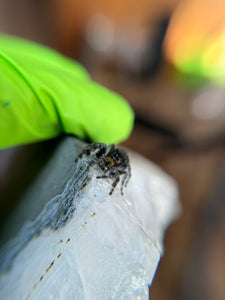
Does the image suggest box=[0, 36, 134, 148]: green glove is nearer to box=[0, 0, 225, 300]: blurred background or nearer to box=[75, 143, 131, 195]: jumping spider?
box=[75, 143, 131, 195]: jumping spider

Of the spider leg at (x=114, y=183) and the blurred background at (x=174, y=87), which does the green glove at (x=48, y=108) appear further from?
the blurred background at (x=174, y=87)

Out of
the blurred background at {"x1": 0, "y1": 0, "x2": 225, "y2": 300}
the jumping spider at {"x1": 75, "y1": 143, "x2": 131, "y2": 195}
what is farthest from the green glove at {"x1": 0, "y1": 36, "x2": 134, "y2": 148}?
the blurred background at {"x1": 0, "y1": 0, "x2": 225, "y2": 300}

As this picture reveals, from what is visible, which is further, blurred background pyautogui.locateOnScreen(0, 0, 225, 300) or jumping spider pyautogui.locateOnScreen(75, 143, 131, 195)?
blurred background pyautogui.locateOnScreen(0, 0, 225, 300)

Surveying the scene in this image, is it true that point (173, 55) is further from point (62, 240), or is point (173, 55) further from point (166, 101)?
point (62, 240)

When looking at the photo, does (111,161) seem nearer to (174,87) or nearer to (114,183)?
(114,183)

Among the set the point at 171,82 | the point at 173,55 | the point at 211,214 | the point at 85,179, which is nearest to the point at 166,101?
the point at 171,82
